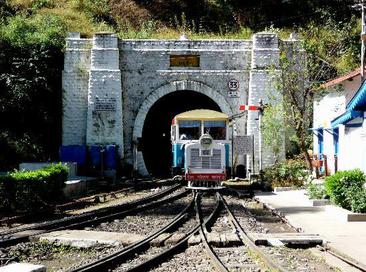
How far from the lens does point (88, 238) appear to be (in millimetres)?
8758

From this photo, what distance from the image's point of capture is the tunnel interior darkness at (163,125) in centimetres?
2671

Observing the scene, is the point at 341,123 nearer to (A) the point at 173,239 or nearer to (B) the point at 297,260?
(A) the point at 173,239

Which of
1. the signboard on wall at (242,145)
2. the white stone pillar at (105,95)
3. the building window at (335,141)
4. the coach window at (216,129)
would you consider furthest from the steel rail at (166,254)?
the white stone pillar at (105,95)

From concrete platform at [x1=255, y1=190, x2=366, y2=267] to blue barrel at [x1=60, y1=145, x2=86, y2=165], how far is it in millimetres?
8660

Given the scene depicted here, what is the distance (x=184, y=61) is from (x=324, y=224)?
14412 millimetres

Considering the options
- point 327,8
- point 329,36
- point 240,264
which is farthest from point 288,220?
point 327,8

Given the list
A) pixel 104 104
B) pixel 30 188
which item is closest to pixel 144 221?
pixel 30 188

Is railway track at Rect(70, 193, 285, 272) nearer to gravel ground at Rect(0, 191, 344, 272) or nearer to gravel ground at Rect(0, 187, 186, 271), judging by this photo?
gravel ground at Rect(0, 191, 344, 272)

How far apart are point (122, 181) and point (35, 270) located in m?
16.6

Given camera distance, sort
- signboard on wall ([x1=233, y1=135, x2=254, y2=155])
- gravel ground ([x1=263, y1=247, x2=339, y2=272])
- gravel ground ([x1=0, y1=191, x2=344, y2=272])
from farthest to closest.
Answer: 1. signboard on wall ([x1=233, y1=135, x2=254, y2=155])
2. gravel ground ([x1=0, y1=191, x2=344, y2=272])
3. gravel ground ([x1=263, y1=247, x2=339, y2=272])

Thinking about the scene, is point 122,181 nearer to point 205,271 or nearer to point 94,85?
point 94,85

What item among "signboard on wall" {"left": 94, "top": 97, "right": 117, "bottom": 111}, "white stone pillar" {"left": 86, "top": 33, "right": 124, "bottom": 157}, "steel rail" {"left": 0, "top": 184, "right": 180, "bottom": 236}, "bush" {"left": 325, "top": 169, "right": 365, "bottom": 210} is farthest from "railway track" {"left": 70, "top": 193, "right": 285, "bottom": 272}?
"signboard on wall" {"left": 94, "top": 97, "right": 117, "bottom": 111}

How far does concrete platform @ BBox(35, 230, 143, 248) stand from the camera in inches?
336

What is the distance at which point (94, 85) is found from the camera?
22719mm
